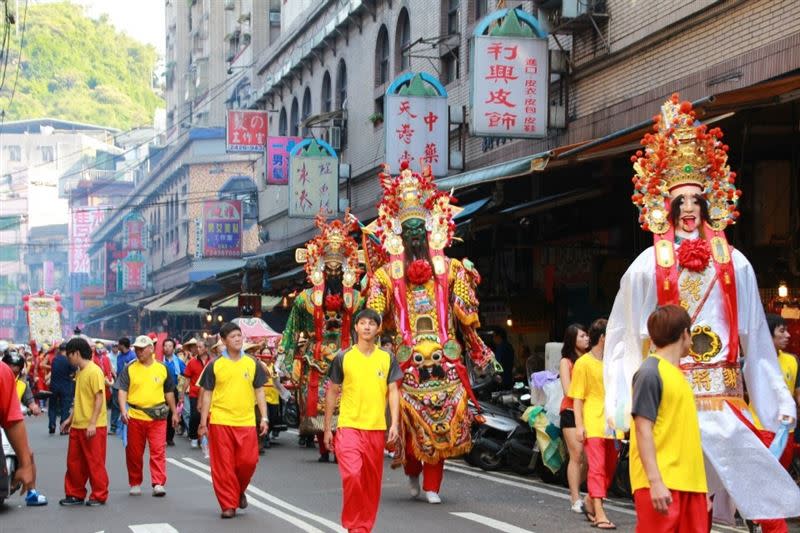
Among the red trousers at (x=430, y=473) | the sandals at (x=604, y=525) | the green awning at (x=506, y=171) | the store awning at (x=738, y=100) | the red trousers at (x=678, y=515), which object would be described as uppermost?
the store awning at (x=738, y=100)

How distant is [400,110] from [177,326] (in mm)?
44019

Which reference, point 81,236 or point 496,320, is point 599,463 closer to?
point 496,320

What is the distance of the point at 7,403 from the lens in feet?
25.1

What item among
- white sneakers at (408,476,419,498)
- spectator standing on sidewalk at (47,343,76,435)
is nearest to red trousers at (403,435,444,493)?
white sneakers at (408,476,419,498)

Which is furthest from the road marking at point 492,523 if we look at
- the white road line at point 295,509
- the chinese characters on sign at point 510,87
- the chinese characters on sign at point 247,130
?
the chinese characters on sign at point 247,130

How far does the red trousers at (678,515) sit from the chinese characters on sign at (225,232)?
4706cm

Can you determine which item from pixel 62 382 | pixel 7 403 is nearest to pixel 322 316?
pixel 62 382

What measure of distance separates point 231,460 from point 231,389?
0.69m

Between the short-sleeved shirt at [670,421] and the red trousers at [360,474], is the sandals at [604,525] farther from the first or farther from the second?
the short-sleeved shirt at [670,421]

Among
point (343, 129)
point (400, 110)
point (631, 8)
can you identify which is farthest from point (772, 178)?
point (343, 129)

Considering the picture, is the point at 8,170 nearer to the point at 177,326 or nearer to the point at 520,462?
the point at 177,326

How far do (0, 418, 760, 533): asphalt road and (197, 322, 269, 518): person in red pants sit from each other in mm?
290

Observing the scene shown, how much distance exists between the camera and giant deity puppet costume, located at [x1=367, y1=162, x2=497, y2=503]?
1355 cm

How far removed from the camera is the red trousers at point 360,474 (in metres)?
10.6
